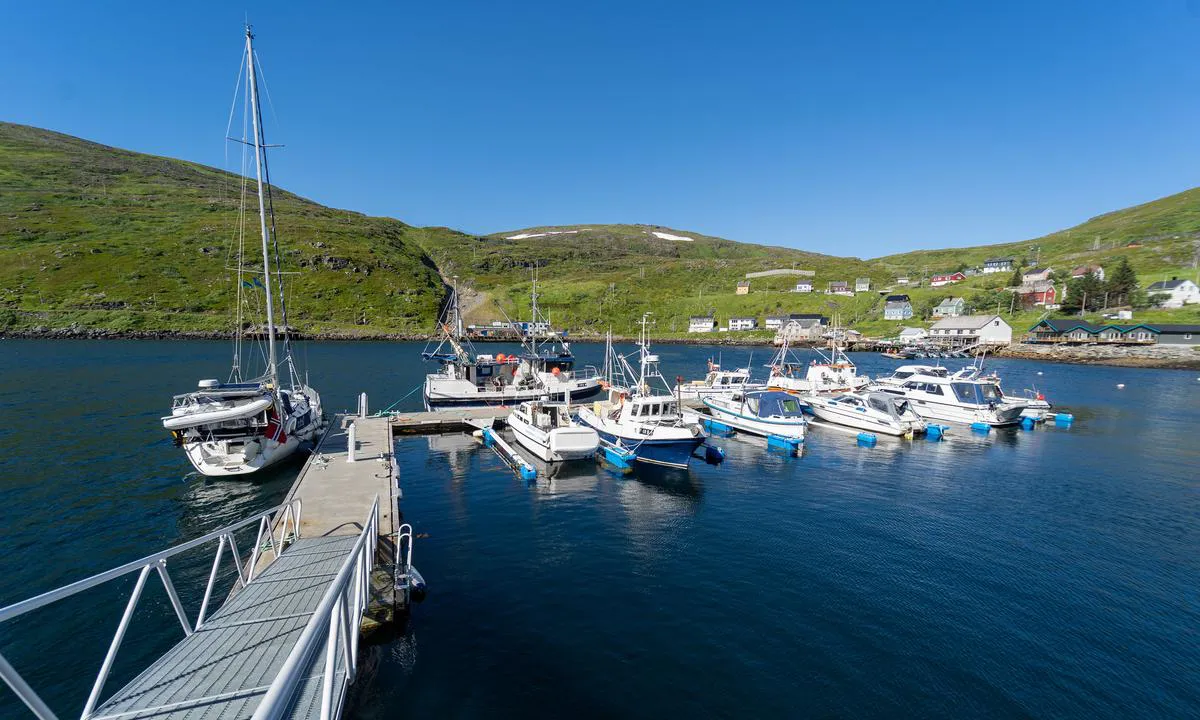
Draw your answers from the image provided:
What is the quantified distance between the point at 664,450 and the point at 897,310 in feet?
535

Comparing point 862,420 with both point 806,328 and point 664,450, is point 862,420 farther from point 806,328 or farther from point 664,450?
point 806,328

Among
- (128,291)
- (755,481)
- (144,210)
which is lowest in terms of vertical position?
(755,481)

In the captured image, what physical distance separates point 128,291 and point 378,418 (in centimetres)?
13738

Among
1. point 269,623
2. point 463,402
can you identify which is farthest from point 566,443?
point 269,623

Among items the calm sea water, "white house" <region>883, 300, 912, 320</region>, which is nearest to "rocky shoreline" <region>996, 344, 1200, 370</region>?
"white house" <region>883, 300, 912, 320</region>

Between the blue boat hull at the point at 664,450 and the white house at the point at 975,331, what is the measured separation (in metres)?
125

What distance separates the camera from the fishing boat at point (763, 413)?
34.3 meters

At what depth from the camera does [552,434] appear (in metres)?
28.5

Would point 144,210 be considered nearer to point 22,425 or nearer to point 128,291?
point 128,291

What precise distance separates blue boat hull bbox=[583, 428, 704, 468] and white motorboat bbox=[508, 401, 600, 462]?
2353 mm

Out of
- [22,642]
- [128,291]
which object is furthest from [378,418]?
[128,291]

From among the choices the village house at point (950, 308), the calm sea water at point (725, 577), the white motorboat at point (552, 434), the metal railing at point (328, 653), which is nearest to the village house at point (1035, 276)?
the village house at point (950, 308)

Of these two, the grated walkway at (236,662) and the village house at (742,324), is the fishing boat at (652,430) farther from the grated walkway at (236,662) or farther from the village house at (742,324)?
the village house at (742,324)

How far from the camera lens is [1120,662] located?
1291cm
